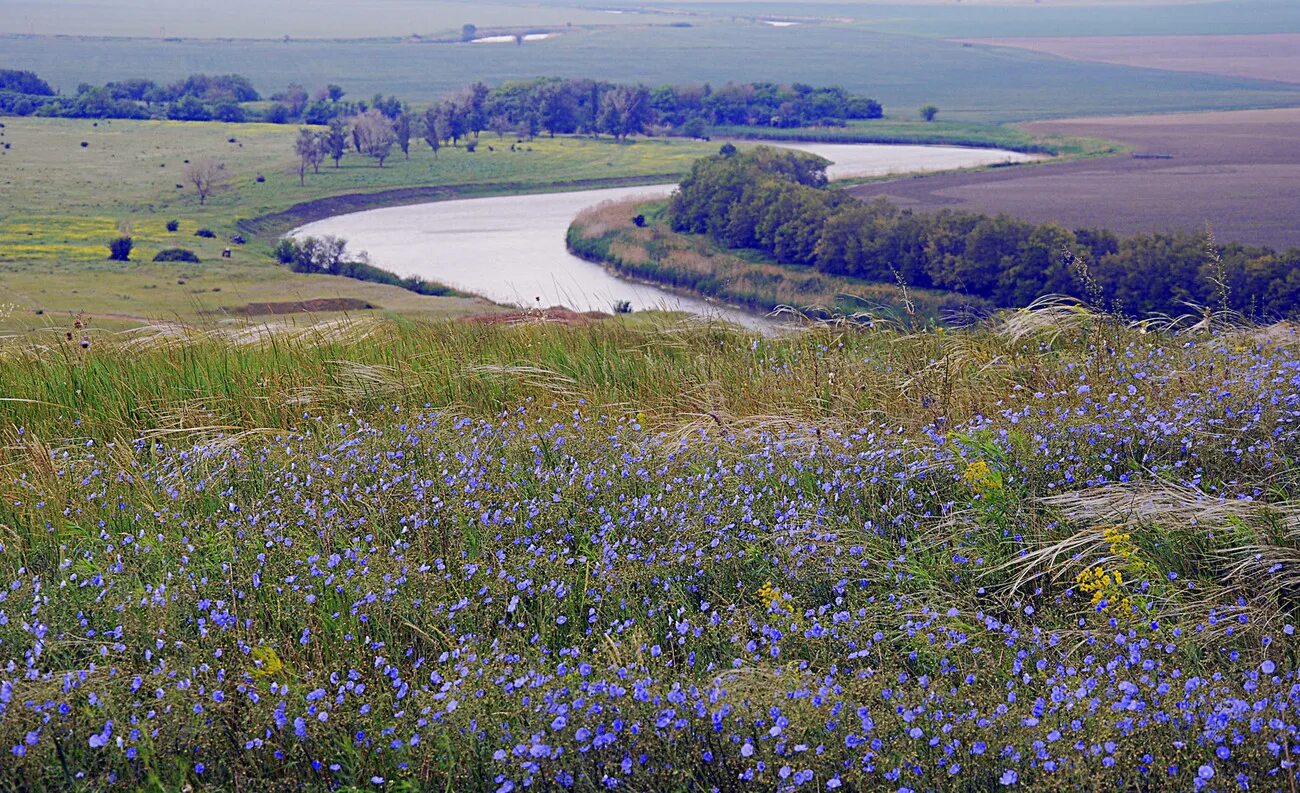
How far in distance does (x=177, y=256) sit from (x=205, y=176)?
117 feet

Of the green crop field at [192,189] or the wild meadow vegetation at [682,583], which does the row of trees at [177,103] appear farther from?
the wild meadow vegetation at [682,583]

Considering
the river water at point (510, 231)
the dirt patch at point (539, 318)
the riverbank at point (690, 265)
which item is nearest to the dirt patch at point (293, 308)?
the dirt patch at point (539, 318)

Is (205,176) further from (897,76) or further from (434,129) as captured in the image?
(897,76)

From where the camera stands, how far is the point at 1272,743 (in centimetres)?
249

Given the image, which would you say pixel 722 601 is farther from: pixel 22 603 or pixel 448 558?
pixel 22 603

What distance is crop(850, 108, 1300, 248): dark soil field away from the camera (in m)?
34.3

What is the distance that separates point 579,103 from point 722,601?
384ft

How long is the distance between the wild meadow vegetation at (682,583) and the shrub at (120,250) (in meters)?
62.6

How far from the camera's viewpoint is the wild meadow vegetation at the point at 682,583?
2.85 meters

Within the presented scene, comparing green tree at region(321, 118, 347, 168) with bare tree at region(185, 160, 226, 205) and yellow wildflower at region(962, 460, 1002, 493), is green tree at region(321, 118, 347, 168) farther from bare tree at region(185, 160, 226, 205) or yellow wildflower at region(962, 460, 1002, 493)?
yellow wildflower at region(962, 460, 1002, 493)

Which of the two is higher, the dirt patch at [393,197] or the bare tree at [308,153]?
the bare tree at [308,153]

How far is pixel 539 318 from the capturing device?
8.74 m

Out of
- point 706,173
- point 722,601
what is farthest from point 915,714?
point 706,173

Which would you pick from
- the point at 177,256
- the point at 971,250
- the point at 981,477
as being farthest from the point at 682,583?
the point at 177,256
